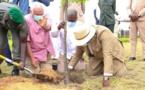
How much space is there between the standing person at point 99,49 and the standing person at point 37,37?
27.6 inches

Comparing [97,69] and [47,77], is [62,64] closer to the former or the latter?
[97,69]

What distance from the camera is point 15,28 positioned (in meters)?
5.14

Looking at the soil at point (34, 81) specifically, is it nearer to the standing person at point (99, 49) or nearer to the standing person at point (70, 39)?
the standing person at point (99, 49)

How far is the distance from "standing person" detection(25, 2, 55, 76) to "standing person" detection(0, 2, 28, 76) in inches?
7.8

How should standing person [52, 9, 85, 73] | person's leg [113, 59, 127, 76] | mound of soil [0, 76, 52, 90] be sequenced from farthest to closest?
standing person [52, 9, 85, 73], person's leg [113, 59, 127, 76], mound of soil [0, 76, 52, 90]

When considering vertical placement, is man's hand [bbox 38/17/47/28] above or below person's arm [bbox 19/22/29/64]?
above

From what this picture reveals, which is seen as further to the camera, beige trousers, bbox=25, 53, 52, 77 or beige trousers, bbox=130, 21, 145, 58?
beige trousers, bbox=130, 21, 145, 58

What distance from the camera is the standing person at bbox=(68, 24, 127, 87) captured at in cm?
473

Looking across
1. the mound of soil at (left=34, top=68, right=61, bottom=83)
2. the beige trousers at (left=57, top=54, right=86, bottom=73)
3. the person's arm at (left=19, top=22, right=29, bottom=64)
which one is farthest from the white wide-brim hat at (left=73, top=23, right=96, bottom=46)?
the beige trousers at (left=57, top=54, right=86, bottom=73)

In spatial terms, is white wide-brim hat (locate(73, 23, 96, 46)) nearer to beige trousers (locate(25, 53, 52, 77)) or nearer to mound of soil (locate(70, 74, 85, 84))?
mound of soil (locate(70, 74, 85, 84))

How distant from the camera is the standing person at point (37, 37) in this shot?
5539 millimetres

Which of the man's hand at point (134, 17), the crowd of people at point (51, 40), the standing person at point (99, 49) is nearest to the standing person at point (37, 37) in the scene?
the crowd of people at point (51, 40)

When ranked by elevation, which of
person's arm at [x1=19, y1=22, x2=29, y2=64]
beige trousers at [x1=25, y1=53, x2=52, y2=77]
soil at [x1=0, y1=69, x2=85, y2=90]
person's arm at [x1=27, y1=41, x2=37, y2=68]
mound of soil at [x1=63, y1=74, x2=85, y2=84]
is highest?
person's arm at [x1=19, y1=22, x2=29, y2=64]

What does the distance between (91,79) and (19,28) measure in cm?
138
